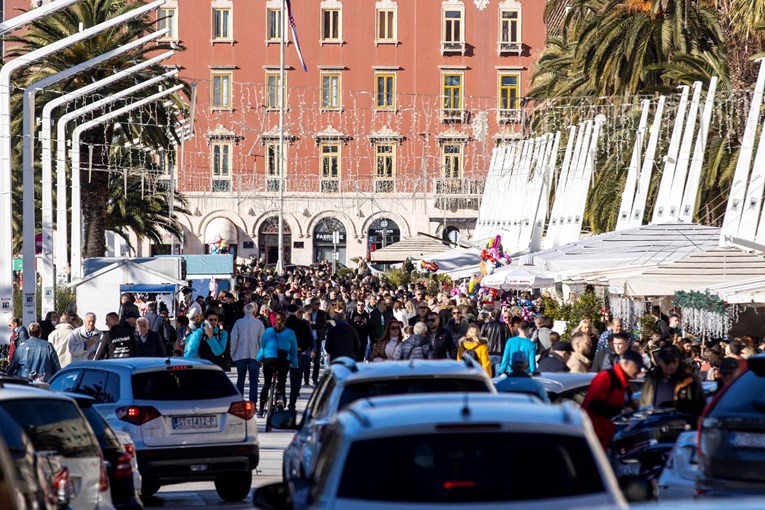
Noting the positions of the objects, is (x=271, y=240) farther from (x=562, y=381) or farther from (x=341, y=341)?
(x=562, y=381)

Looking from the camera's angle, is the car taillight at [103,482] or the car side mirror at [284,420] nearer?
the car taillight at [103,482]

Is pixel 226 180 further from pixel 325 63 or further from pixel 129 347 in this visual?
pixel 129 347

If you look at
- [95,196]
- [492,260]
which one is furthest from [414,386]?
[95,196]

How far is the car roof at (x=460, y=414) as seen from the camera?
6.21m

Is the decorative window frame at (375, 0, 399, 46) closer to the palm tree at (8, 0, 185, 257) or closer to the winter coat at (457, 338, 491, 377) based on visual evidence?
the palm tree at (8, 0, 185, 257)

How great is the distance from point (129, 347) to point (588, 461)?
47.0 feet

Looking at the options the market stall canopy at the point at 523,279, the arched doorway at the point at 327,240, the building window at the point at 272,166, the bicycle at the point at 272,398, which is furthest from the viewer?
the arched doorway at the point at 327,240

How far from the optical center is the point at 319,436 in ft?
29.7

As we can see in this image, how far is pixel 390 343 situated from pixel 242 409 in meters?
6.52

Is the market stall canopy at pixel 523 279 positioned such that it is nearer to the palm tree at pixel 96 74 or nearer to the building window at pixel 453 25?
the palm tree at pixel 96 74

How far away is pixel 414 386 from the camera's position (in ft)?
32.1

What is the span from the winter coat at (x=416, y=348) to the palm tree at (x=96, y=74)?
1899 centimetres

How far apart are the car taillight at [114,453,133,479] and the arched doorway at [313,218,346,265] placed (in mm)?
76448

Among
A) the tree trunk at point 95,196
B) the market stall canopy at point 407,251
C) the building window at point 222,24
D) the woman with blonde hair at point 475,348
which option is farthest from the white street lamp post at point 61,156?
the building window at point 222,24
